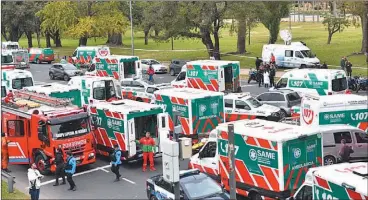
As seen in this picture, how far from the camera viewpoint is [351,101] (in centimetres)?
2064

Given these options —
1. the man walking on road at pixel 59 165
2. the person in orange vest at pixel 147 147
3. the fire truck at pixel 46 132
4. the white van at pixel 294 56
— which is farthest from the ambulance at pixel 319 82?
the white van at pixel 294 56

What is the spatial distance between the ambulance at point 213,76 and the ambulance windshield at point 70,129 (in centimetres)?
1326

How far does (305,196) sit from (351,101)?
304 inches

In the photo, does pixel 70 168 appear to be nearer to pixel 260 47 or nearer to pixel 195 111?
pixel 195 111

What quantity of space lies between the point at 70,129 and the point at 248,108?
8.56 meters

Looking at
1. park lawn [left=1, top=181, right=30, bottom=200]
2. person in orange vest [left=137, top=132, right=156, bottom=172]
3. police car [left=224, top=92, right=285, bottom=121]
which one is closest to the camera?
park lawn [left=1, top=181, right=30, bottom=200]

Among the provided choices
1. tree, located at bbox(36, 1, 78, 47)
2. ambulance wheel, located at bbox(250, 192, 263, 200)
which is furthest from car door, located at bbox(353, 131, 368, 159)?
tree, located at bbox(36, 1, 78, 47)

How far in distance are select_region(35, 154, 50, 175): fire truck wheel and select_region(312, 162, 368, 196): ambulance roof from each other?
388 inches

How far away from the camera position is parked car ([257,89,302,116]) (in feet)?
90.0

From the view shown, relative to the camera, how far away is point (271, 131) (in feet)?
50.9

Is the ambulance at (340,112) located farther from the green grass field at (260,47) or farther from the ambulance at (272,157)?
the green grass field at (260,47)

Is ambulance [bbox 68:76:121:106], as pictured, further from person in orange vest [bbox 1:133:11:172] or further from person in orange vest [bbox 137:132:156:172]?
person in orange vest [bbox 137:132:156:172]

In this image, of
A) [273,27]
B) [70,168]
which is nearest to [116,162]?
[70,168]

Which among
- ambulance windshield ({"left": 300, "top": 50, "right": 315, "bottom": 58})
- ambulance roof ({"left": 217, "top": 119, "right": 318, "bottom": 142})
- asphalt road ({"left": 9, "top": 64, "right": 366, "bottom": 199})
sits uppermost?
ambulance windshield ({"left": 300, "top": 50, "right": 315, "bottom": 58})
